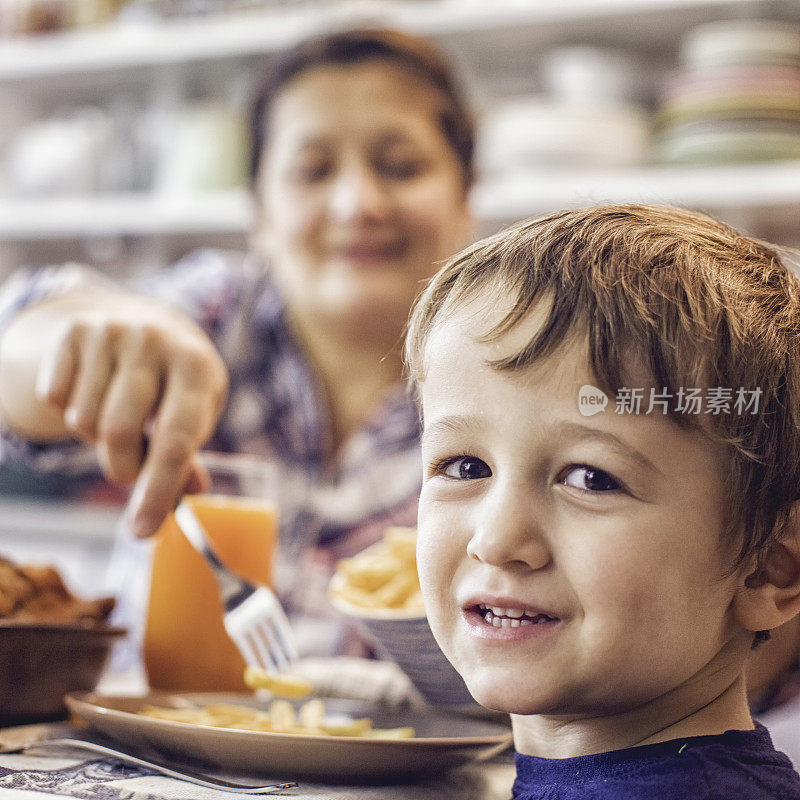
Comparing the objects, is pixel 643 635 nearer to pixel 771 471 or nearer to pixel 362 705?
pixel 771 471

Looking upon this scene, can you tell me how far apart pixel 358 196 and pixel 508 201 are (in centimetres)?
58

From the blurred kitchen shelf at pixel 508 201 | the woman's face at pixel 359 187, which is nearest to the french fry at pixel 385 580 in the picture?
the woman's face at pixel 359 187

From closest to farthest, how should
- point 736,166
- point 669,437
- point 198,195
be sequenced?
point 669,437 < point 736,166 < point 198,195

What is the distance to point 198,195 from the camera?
2.10 m

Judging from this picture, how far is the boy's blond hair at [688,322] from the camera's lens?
0.43m

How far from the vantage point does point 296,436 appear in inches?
57.7

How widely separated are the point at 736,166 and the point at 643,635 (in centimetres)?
147

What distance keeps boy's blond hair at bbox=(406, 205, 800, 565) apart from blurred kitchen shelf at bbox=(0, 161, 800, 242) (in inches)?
38.2

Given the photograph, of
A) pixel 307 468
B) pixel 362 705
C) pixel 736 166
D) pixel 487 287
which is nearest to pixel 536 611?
pixel 487 287

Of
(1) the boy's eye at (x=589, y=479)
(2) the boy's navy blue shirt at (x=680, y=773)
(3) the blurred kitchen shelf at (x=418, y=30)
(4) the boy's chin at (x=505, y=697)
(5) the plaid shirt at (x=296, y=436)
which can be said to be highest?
(3) the blurred kitchen shelf at (x=418, y=30)

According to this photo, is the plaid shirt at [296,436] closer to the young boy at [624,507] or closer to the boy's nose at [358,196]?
the boy's nose at [358,196]

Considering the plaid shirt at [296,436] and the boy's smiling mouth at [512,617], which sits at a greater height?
the boy's smiling mouth at [512,617]

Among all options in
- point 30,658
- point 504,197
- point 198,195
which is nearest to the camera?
point 30,658

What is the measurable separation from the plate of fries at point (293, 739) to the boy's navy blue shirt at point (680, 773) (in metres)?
0.07
